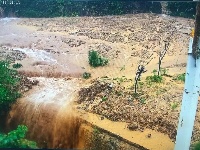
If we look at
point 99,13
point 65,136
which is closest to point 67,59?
point 65,136

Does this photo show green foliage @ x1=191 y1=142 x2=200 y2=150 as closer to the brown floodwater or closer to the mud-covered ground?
the mud-covered ground

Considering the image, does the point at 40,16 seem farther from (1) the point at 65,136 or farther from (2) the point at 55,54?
(1) the point at 65,136

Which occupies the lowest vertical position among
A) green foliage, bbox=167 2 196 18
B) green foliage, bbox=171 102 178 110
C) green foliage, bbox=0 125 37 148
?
green foliage, bbox=0 125 37 148

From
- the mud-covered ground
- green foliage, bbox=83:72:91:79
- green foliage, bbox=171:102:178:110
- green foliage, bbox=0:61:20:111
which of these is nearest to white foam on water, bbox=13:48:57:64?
the mud-covered ground

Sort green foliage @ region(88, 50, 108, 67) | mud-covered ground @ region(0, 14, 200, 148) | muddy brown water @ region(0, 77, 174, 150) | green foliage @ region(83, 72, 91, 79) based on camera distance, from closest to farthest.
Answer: muddy brown water @ region(0, 77, 174, 150) → mud-covered ground @ region(0, 14, 200, 148) → green foliage @ region(83, 72, 91, 79) → green foliage @ region(88, 50, 108, 67)

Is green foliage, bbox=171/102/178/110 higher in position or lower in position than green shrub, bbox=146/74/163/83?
lower

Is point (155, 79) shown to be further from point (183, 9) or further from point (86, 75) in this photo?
point (183, 9)

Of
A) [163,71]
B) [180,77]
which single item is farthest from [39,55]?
[180,77]
